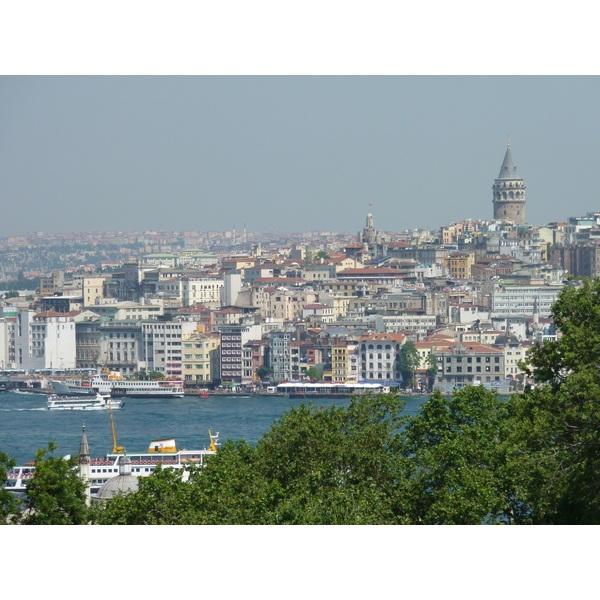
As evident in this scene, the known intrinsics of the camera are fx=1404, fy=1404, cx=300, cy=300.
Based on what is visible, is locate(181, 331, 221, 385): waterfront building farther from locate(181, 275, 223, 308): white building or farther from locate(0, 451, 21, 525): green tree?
locate(0, 451, 21, 525): green tree

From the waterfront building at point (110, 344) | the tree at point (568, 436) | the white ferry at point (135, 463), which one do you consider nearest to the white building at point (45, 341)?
the waterfront building at point (110, 344)

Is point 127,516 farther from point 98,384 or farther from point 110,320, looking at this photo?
point 110,320

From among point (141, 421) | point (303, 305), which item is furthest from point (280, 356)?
point (141, 421)

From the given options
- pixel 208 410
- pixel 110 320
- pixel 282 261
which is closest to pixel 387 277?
pixel 282 261

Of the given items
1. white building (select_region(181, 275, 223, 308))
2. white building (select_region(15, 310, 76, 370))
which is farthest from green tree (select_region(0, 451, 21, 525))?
white building (select_region(181, 275, 223, 308))

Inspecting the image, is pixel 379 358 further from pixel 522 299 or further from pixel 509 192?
pixel 509 192

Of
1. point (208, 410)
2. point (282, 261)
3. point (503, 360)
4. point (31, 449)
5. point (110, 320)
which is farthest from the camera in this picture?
point (282, 261)
